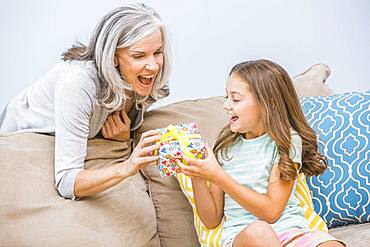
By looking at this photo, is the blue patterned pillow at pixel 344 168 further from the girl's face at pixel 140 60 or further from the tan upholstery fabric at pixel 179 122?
the girl's face at pixel 140 60

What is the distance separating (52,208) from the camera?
1.67 metres

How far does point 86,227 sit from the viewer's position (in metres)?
1.67

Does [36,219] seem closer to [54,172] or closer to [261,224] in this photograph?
[54,172]

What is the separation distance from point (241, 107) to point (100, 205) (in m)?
0.46

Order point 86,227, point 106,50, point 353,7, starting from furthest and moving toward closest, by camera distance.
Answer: point 353,7, point 106,50, point 86,227

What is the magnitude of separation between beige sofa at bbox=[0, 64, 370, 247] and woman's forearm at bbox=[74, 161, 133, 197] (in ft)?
0.17

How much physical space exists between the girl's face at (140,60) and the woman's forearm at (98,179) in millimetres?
274

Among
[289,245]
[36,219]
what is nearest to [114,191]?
[36,219]

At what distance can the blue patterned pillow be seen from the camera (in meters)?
1.94

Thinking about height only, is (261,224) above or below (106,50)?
below

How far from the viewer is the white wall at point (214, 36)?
7.34 ft

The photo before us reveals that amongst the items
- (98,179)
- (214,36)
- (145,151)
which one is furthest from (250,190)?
(214,36)

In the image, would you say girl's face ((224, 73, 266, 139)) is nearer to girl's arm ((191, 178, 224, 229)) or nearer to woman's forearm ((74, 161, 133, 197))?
girl's arm ((191, 178, 224, 229))

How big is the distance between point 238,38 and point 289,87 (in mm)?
828
